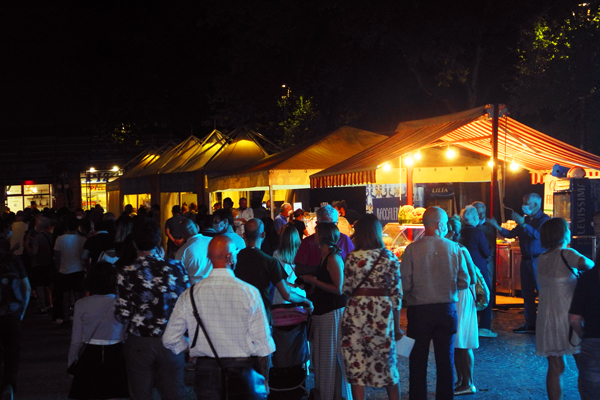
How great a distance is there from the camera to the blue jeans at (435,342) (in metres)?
5.38

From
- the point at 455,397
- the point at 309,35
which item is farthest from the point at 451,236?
the point at 309,35

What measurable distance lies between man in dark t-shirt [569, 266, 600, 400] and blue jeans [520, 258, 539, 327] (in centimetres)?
463

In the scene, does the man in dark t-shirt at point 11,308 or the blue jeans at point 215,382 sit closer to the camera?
the blue jeans at point 215,382

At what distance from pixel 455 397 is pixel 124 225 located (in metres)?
4.70

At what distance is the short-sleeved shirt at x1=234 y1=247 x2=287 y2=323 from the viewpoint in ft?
19.3

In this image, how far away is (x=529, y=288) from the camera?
30.5ft

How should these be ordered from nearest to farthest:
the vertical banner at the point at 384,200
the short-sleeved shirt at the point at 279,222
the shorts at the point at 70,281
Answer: the shorts at the point at 70,281
the short-sleeved shirt at the point at 279,222
the vertical banner at the point at 384,200

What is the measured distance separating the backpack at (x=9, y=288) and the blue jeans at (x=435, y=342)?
358 centimetres

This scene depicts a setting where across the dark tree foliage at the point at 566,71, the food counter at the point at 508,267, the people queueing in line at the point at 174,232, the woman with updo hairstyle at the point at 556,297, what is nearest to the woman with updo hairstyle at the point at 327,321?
the woman with updo hairstyle at the point at 556,297

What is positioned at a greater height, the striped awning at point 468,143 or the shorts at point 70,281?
the striped awning at point 468,143

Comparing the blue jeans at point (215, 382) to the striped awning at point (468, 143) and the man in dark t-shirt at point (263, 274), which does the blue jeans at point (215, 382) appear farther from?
the striped awning at point (468, 143)

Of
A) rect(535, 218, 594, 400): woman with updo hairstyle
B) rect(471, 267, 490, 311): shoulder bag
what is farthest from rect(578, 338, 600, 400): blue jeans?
rect(471, 267, 490, 311): shoulder bag

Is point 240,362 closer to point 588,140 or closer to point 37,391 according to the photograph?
point 37,391

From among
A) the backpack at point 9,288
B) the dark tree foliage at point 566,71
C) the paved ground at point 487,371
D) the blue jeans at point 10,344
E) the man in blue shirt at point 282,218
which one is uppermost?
the dark tree foliage at point 566,71
